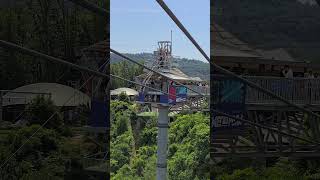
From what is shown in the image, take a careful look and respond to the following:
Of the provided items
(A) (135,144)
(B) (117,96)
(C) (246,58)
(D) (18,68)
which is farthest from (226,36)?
(D) (18,68)

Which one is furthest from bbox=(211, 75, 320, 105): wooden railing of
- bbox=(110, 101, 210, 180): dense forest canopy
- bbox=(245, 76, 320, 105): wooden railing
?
bbox=(110, 101, 210, 180): dense forest canopy

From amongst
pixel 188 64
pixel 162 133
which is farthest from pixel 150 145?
pixel 188 64

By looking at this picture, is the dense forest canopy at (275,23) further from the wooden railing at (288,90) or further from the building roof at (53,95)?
the building roof at (53,95)

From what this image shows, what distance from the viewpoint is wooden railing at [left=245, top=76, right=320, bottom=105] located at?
374 cm

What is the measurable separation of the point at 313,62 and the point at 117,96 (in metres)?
1.80

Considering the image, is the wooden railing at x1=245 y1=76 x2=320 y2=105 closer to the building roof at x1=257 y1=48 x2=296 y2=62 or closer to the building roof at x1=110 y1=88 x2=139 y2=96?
the building roof at x1=257 y1=48 x2=296 y2=62

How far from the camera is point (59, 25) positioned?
12.4 ft

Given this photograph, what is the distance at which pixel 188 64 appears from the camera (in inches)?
160

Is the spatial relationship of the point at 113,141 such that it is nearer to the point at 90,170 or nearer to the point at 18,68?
the point at 90,170

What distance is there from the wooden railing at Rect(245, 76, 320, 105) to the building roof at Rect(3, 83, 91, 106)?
57.4 inches

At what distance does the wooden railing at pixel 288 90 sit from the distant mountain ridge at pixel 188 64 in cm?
41

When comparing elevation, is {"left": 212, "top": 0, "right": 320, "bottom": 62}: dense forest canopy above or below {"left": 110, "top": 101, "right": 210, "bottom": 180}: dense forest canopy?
above

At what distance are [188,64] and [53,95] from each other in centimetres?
126

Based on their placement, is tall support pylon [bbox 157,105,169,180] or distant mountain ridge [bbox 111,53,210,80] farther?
distant mountain ridge [bbox 111,53,210,80]
